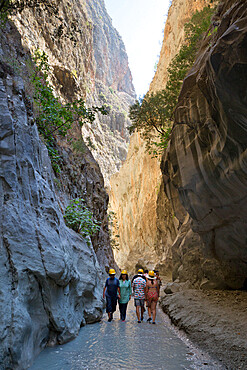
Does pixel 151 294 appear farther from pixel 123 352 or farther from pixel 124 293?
pixel 123 352

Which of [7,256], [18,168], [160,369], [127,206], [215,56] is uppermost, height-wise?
[127,206]

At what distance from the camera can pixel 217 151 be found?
21.8 feet

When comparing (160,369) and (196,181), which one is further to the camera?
(196,181)

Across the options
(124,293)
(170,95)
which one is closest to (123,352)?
(124,293)

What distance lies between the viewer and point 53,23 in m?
19.3

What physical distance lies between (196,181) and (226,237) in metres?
2.28

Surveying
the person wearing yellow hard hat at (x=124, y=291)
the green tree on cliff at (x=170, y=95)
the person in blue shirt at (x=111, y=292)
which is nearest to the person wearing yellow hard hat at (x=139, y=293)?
the person wearing yellow hard hat at (x=124, y=291)

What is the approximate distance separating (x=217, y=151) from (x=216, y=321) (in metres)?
4.02

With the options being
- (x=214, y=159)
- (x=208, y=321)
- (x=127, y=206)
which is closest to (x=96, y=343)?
(x=208, y=321)

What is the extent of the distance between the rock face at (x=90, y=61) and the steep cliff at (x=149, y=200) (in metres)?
8.59

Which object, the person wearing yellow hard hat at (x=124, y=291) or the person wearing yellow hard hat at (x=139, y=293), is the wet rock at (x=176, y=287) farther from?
the person wearing yellow hard hat at (x=124, y=291)

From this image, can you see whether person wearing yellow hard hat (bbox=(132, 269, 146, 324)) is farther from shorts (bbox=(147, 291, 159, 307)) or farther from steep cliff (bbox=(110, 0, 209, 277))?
A: steep cliff (bbox=(110, 0, 209, 277))

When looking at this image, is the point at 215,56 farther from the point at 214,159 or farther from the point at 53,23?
the point at 53,23

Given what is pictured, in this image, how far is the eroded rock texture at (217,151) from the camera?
486 cm
